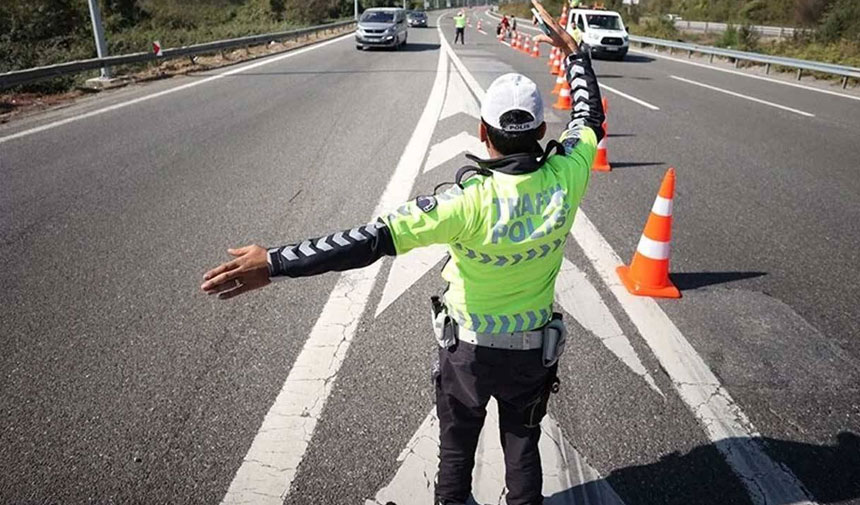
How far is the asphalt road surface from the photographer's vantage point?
8.32 ft

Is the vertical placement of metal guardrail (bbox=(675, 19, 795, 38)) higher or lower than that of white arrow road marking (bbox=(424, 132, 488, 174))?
higher

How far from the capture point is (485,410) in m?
2.21

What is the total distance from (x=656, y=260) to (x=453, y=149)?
4.32 m

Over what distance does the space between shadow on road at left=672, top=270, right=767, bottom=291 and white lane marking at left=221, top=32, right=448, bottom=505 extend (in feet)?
7.99

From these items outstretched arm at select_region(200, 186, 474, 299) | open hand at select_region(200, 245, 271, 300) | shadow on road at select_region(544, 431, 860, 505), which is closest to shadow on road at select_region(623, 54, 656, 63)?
shadow on road at select_region(544, 431, 860, 505)

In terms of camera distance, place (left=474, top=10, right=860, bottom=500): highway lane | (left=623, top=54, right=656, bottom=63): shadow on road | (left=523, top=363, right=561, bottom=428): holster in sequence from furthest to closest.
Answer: (left=623, top=54, right=656, bottom=63): shadow on road < (left=474, top=10, right=860, bottom=500): highway lane < (left=523, top=363, right=561, bottom=428): holster

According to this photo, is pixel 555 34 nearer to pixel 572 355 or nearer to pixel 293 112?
pixel 572 355

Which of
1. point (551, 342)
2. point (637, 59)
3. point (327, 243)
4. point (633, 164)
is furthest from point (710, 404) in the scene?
point (637, 59)

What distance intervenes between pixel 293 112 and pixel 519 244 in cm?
949

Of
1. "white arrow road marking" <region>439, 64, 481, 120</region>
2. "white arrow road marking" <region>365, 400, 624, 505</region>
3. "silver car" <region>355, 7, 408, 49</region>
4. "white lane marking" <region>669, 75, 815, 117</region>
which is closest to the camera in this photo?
"white arrow road marking" <region>365, 400, 624, 505</region>

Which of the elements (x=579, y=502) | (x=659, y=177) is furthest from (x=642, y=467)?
(x=659, y=177)

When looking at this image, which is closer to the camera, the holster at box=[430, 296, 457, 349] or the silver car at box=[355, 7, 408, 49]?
the holster at box=[430, 296, 457, 349]

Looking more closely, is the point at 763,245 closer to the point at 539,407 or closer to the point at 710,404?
the point at 710,404

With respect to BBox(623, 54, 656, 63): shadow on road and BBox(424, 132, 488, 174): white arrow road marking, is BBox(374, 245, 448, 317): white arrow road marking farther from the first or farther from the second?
BBox(623, 54, 656, 63): shadow on road
